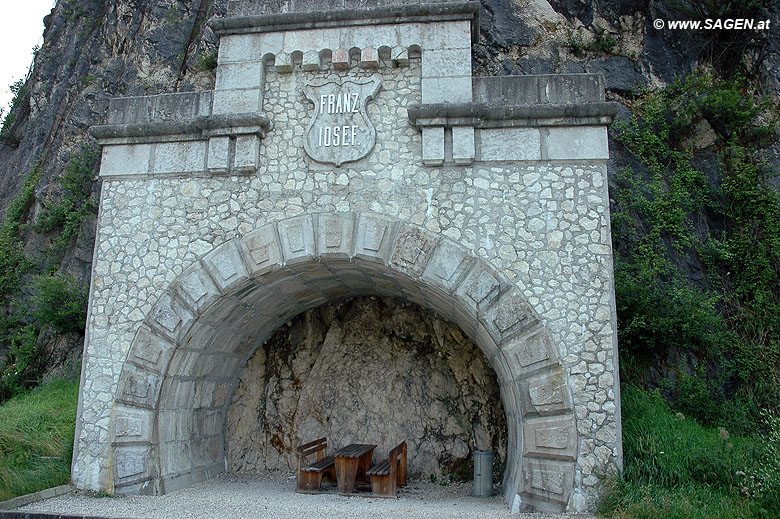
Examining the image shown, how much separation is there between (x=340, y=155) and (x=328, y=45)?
143 centimetres

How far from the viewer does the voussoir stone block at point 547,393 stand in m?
6.00

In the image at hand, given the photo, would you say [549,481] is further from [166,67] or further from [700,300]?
[166,67]

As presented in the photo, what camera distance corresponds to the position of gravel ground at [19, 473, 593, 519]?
5.89m

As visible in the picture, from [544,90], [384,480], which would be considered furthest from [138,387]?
[544,90]

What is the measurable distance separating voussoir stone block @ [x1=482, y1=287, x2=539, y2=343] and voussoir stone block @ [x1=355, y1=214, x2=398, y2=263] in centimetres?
128

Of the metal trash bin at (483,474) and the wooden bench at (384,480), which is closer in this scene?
the wooden bench at (384,480)

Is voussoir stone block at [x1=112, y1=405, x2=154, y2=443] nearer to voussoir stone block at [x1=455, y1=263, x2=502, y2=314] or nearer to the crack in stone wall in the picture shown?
the crack in stone wall

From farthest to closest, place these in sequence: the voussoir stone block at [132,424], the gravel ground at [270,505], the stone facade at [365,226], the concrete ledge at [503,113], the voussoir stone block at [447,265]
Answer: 1. the voussoir stone block at [132,424]
2. the concrete ledge at [503,113]
3. the voussoir stone block at [447,265]
4. the stone facade at [365,226]
5. the gravel ground at [270,505]

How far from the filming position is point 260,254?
6.84 m

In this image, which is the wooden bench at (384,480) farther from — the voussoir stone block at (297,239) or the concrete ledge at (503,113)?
the concrete ledge at (503,113)

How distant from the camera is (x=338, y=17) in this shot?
23.9 ft

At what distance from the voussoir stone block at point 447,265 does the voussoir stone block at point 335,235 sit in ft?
3.04

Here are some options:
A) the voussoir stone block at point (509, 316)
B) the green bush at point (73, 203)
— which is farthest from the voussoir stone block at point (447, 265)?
the green bush at point (73, 203)

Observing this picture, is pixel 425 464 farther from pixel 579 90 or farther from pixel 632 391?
pixel 579 90
